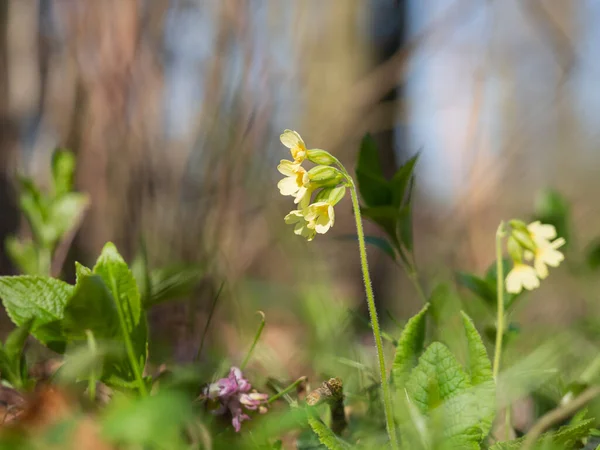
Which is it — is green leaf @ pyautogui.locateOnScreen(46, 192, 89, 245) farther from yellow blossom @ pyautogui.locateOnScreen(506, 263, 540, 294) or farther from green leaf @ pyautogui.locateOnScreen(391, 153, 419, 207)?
yellow blossom @ pyautogui.locateOnScreen(506, 263, 540, 294)

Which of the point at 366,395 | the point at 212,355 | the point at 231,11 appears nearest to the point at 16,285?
the point at 212,355

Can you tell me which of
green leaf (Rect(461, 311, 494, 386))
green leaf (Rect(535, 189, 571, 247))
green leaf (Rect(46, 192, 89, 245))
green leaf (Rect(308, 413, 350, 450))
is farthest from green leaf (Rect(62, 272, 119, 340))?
green leaf (Rect(535, 189, 571, 247))

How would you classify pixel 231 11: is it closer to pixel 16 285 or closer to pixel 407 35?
pixel 16 285

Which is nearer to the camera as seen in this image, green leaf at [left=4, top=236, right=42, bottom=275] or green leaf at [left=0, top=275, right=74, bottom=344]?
green leaf at [left=0, top=275, right=74, bottom=344]

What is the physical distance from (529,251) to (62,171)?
812 millimetres

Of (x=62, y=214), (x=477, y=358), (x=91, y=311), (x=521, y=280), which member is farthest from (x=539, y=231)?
(x=62, y=214)

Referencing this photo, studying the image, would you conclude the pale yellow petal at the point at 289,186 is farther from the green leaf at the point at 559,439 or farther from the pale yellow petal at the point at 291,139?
the green leaf at the point at 559,439

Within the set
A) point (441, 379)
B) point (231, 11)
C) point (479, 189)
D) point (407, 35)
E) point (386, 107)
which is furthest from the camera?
point (407, 35)

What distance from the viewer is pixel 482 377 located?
634 millimetres

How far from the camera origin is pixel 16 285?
2.20 feet

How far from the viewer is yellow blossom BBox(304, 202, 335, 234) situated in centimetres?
70

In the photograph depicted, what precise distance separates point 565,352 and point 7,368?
2.89 ft

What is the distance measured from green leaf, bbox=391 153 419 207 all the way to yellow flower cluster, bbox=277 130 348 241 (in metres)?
0.12

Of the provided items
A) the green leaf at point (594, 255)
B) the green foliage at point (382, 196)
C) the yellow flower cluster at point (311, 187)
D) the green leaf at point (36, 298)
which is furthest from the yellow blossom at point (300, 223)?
the green leaf at point (594, 255)
